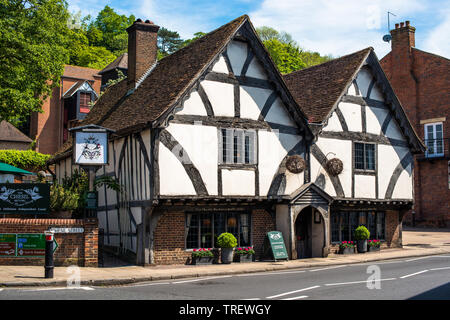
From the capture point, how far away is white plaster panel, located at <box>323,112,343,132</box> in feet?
74.5

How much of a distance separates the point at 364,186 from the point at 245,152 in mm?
6539

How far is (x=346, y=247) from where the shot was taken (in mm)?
22875

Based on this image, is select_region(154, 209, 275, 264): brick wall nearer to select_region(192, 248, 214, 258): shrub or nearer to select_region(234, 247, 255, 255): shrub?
select_region(192, 248, 214, 258): shrub

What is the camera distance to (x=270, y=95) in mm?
20844

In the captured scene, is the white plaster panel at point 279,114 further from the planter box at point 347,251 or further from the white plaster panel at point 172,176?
the planter box at point 347,251

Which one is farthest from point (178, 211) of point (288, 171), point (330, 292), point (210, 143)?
point (330, 292)

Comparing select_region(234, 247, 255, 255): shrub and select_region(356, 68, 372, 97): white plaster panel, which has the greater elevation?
select_region(356, 68, 372, 97): white plaster panel

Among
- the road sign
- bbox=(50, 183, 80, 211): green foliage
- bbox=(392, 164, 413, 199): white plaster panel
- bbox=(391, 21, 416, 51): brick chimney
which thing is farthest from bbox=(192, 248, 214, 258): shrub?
bbox=(391, 21, 416, 51): brick chimney

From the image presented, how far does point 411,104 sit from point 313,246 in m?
18.6

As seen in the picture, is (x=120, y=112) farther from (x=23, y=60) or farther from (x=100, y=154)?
(x=23, y=60)

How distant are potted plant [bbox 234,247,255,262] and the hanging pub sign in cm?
586

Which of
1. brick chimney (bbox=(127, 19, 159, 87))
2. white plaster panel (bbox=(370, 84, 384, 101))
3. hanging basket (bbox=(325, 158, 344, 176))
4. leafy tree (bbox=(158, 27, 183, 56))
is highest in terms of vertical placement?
leafy tree (bbox=(158, 27, 183, 56))

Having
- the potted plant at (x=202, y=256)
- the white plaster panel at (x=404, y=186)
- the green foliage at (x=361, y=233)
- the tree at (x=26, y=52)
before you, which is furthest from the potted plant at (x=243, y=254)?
the tree at (x=26, y=52)

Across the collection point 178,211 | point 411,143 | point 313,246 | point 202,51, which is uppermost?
point 202,51
